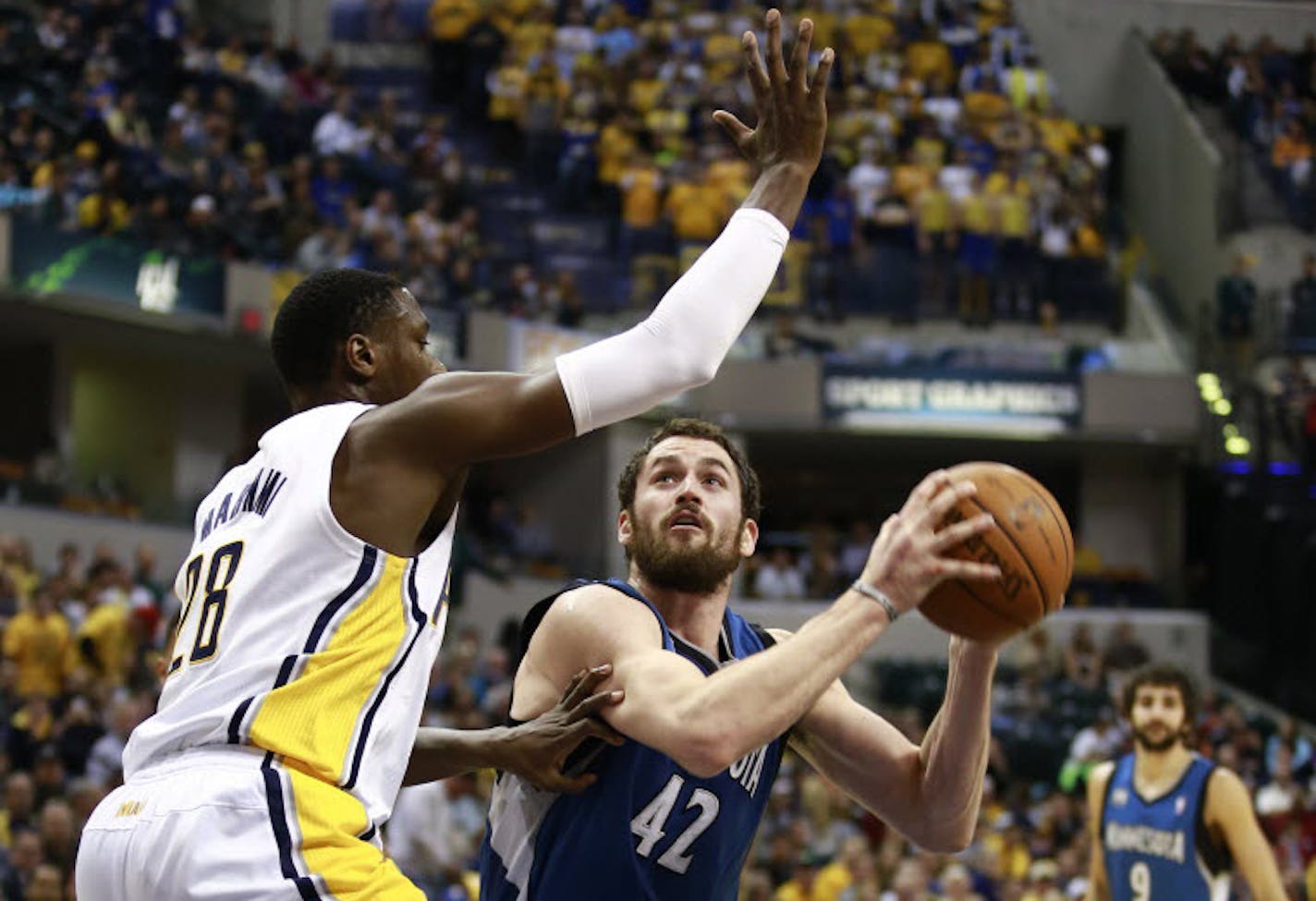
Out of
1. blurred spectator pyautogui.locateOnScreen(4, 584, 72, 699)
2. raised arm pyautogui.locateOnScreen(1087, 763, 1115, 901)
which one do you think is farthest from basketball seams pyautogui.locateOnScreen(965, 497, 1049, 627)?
blurred spectator pyautogui.locateOnScreen(4, 584, 72, 699)

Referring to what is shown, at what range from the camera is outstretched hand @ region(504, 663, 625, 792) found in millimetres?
4211

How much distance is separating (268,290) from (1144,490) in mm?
12057

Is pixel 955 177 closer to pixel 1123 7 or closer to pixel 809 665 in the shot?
pixel 1123 7

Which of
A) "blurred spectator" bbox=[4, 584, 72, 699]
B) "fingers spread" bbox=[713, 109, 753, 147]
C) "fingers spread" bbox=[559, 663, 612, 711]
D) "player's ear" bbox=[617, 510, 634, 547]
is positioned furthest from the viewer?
"blurred spectator" bbox=[4, 584, 72, 699]

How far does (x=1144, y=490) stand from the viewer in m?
25.8

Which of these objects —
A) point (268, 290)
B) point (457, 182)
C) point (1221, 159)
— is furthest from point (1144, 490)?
point (268, 290)

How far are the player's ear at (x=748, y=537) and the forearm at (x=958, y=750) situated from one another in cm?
57

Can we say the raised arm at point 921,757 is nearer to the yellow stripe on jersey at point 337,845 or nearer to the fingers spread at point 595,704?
the fingers spread at point 595,704

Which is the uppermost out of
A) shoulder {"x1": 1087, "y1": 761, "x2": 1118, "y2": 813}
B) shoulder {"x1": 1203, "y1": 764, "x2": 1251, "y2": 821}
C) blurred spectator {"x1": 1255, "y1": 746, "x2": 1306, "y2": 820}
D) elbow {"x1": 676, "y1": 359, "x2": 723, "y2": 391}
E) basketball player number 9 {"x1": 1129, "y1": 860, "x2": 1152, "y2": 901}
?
elbow {"x1": 676, "y1": 359, "x2": 723, "y2": 391}

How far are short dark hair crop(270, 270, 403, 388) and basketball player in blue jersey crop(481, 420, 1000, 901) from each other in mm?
830

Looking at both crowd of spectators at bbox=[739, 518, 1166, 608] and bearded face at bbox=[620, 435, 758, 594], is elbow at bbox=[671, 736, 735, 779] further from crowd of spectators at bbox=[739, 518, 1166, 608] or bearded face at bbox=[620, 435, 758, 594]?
crowd of spectators at bbox=[739, 518, 1166, 608]

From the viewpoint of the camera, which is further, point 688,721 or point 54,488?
point 54,488

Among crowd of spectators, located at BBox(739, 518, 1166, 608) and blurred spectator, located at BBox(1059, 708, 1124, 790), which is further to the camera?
crowd of spectators, located at BBox(739, 518, 1166, 608)

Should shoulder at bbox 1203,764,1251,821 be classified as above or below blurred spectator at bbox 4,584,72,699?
above
